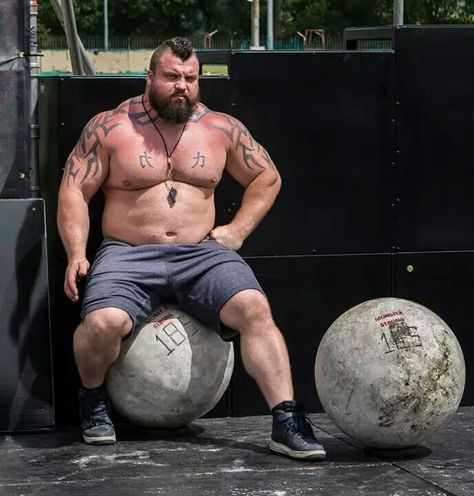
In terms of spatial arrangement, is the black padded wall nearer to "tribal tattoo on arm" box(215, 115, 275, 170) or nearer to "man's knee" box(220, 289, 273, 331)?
"tribal tattoo on arm" box(215, 115, 275, 170)

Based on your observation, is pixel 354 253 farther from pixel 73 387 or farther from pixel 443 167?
pixel 73 387

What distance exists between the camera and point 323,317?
7281 mm

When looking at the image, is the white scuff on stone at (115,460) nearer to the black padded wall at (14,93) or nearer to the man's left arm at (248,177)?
the man's left arm at (248,177)

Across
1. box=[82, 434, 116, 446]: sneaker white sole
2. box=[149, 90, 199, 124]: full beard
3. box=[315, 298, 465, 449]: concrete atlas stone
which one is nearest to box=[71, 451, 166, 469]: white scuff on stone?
box=[82, 434, 116, 446]: sneaker white sole

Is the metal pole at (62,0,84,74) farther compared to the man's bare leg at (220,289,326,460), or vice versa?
the metal pole at (62,0,84,74)

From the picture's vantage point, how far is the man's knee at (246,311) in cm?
634

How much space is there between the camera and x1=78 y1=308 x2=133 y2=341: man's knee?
6.24 meters

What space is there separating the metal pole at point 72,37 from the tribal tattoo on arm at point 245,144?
200 cm

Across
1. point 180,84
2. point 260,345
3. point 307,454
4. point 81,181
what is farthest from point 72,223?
point 307,454

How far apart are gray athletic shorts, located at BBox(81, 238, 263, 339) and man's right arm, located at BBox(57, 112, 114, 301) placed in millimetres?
167

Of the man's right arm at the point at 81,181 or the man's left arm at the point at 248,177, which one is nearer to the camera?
the man's right arm at the point at 81,181

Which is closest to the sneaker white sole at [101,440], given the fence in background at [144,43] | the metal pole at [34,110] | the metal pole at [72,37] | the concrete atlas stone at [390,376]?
the concrete atlas stone at [390,376]

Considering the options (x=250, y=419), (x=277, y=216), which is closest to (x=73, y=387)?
(x=250, y=419)

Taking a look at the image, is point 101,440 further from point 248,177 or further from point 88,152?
point 248,177
